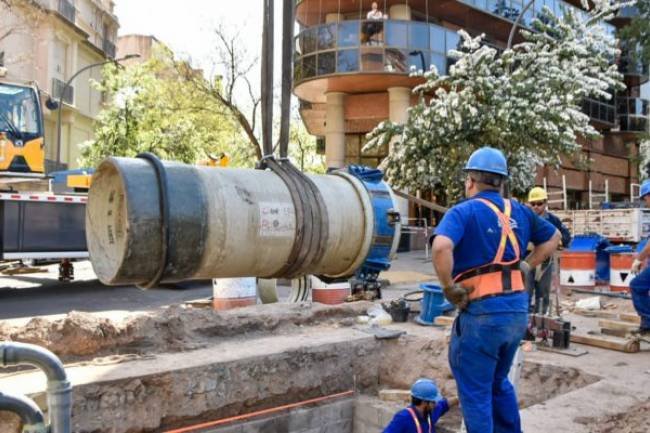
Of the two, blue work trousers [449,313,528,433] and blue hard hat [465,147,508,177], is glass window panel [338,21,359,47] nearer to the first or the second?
blue hard hat [465,147,508,177]

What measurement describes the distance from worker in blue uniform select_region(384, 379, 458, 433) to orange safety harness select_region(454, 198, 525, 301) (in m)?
2.14

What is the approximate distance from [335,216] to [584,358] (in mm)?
5528

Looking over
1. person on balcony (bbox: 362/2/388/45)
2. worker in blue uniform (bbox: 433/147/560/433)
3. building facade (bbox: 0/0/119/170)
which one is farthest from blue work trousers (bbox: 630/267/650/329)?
building facade (bbox: 0/0/119/170)

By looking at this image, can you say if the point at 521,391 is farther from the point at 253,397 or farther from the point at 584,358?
the point at 253,397

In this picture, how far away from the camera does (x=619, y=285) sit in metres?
11.6

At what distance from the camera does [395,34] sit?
21.3 m

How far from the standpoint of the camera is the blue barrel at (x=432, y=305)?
8.73 metres

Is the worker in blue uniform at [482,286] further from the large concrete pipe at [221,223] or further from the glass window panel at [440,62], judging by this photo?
the glass window panel at [440,62]

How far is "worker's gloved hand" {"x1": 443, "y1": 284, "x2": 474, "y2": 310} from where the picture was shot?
11.8 feet

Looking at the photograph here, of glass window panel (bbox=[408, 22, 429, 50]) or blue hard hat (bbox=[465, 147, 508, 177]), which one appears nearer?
blue hard hat (bbox=[465, 147, 508, 177])

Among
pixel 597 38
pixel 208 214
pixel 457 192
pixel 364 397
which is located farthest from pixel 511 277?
pixel 597 38

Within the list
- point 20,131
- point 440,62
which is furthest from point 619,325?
point 440,62

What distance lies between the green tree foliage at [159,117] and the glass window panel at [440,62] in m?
8.23

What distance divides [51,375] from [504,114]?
41.4 ft
